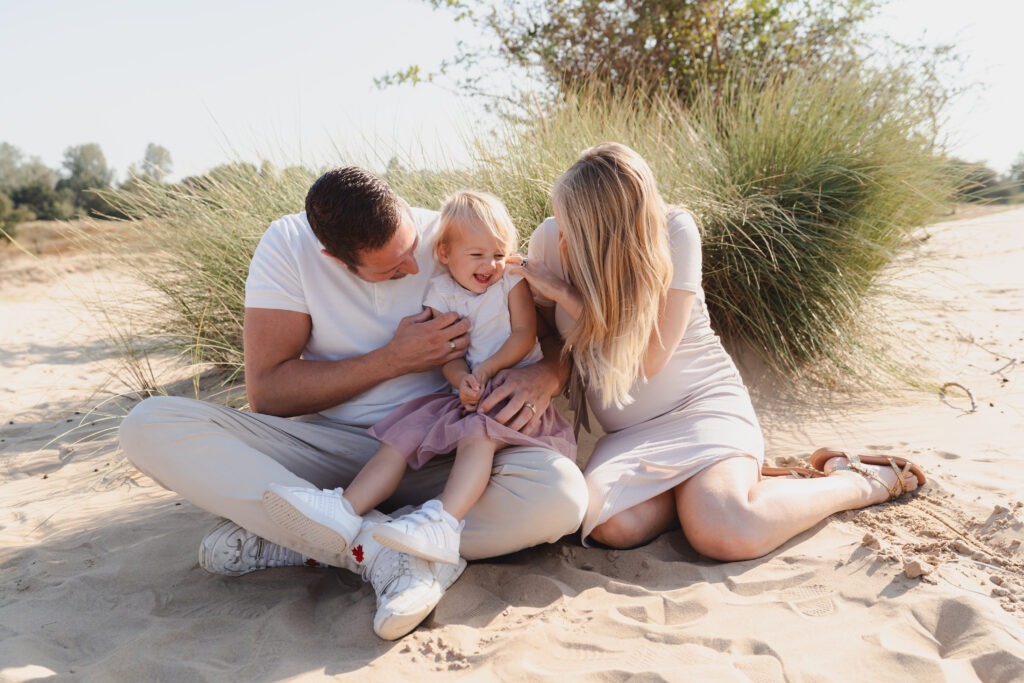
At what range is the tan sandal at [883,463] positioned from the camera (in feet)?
9.20

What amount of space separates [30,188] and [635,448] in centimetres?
1765

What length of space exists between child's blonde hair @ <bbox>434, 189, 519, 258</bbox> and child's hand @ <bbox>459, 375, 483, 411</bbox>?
500 mm

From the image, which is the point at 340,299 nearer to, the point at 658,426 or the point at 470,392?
the point at 470,392

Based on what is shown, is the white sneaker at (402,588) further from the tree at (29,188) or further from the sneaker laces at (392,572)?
the tree at (29,188)

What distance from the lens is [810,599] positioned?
222cm

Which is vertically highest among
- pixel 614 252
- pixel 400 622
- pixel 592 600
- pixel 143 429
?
pixel 614 252

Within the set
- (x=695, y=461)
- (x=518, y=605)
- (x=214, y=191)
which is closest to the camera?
(x=518, y=605)

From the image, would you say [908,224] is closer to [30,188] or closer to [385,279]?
[385,279]

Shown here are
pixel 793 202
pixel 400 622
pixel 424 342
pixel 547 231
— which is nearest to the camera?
pixel 400 622

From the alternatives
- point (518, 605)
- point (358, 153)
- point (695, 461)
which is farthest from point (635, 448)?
point (358, 153)

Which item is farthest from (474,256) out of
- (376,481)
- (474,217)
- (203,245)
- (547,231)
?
(203,245)

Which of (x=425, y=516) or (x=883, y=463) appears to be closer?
(x=425, y=516)

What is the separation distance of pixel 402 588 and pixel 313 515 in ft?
1.06

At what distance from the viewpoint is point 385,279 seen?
2.79m
